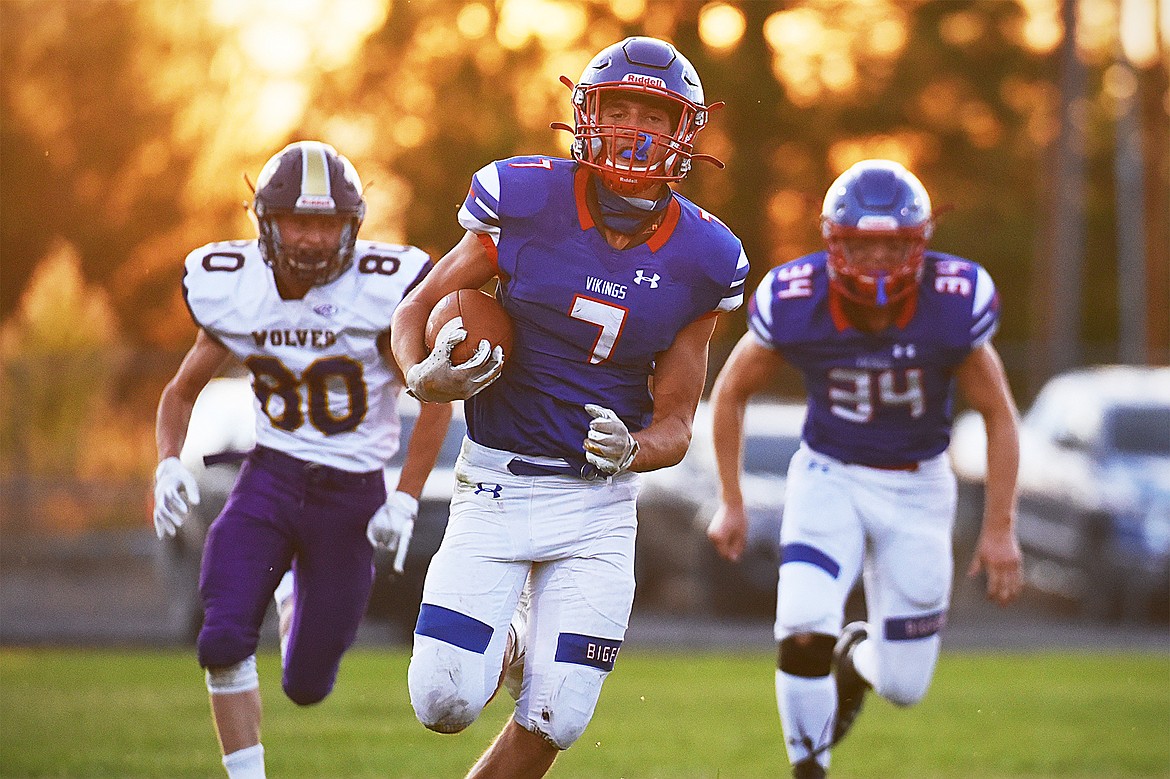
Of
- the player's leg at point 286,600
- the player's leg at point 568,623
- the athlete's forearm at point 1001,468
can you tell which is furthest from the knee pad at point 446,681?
the athlete's forearm at point 1001,468

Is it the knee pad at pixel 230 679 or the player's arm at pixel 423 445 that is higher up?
the player's arm at pixel 423 445

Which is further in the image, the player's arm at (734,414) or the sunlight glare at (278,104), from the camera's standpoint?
the sunlight glare at (278,104)

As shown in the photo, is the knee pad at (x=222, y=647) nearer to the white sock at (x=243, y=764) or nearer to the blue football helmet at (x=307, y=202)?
the white sock at (x=243, y=764)

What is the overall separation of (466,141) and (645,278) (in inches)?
637

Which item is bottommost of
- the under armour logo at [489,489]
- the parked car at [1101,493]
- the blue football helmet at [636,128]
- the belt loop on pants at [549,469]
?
the parked car at [1101,493]

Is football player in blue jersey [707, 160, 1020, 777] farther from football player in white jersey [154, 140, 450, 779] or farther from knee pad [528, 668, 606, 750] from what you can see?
knee pad [528, 668, 606, 750]

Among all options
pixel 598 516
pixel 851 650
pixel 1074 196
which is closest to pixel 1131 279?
pixel 1074 196

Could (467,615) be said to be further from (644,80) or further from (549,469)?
(644,80)

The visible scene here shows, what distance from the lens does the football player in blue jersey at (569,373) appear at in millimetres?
4598

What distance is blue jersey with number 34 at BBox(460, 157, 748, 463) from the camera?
4609mm

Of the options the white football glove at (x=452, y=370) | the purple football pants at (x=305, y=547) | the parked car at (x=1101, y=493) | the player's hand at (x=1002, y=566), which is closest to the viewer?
the white football glove at (x=452, y=370)

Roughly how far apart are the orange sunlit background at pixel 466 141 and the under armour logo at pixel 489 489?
1212cm

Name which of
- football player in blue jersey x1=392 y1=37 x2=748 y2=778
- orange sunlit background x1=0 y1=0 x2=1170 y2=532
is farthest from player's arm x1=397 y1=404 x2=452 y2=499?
orange sunlit background x1=0 y1=0 x2=1170 y2=532

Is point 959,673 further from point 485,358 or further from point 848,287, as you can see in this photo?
point 485,358
